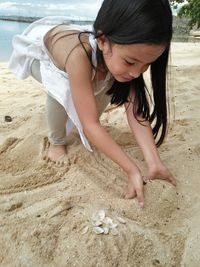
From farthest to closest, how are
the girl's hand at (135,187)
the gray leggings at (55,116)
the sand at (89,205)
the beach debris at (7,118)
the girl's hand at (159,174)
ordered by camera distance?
the beach debris at (7,118) < the gray leggings at (55,116) < the girl's hand at (159,174) < the girl's hand at (135,187) < the sand at (89,205)

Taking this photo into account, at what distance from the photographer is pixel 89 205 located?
57.8 inches

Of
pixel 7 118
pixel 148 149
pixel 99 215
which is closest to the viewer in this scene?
pixel 99 215

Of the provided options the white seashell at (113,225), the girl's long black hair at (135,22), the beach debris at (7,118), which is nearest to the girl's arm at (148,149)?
the white seashell at (113,225)

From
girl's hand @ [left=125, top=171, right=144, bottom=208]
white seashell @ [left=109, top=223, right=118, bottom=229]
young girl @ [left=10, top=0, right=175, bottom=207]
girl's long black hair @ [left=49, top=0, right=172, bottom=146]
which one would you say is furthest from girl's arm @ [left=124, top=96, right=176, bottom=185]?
girl's long black hair @ [left=49, top=0, right=172, bottom=146]

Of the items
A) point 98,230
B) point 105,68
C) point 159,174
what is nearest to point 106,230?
point 98,230

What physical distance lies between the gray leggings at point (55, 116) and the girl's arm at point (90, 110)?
30 centimetres

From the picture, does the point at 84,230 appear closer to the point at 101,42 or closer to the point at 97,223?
the point at 97,223

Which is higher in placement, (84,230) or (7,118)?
(84,230)

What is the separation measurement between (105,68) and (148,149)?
410 millimetres

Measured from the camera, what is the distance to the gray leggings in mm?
1848

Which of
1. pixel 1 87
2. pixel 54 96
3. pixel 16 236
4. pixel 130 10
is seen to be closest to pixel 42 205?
pixel 16 236

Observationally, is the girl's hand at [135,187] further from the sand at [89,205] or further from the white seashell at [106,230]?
the white seashell at [106,230]

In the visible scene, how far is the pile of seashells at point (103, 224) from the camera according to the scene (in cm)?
133

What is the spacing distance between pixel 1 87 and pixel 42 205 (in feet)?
6.97
